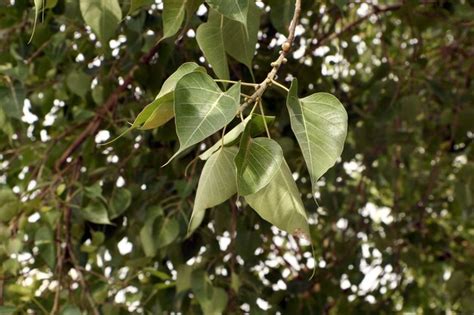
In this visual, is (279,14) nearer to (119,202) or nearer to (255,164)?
(119,202)

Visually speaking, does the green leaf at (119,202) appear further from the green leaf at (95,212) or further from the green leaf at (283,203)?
the green leaf at (283,203)

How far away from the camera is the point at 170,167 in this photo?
1.47m

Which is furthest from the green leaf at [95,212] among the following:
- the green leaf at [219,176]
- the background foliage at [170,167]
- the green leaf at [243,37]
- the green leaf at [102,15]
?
the green leaf at [219,176]

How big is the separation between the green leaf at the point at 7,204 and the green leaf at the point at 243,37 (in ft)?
1.58

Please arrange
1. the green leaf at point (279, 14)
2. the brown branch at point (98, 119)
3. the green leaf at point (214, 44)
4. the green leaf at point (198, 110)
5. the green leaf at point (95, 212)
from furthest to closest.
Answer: the brown branch at point (98, 119) < the green leaf at point (95, 212) < the green leaf at point (279, 14) < the green leaf at point (214, 44) < the green leaf at point (198, 110)

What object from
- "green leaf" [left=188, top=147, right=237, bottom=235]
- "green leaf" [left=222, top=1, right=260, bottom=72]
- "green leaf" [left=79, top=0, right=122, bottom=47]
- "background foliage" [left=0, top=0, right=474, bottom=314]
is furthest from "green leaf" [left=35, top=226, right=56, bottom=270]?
"green leaf" [left=188, top=147, right=237, bottom=235]

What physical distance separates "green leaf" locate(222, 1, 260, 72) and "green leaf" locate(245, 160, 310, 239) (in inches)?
8.0

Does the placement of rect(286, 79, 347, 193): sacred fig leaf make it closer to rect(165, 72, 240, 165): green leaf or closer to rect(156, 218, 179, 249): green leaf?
rect(165, 72, 240, 165): green leaf

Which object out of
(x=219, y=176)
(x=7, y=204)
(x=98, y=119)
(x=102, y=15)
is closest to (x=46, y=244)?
(x=7, y=204)

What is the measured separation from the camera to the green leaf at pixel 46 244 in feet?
4.12

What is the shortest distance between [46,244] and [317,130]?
676 mm

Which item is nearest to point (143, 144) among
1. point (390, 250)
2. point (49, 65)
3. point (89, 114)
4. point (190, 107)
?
point (89, 114)

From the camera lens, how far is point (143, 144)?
1479mm

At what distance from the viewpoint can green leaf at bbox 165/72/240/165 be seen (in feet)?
2.11
